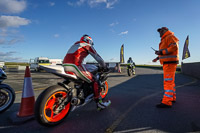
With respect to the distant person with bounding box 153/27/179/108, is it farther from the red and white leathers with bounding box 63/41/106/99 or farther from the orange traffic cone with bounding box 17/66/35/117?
the orange traffic cone with bounding box 17/66/35/117

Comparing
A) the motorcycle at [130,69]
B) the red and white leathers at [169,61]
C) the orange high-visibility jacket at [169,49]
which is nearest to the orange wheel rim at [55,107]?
the red and white leathers at [169,61]

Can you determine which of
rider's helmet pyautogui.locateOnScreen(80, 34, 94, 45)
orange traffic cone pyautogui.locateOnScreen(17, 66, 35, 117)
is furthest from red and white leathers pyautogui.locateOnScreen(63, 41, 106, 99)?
orange traffic cone pyautogui.locateOnScreen(17, 66, 35, 117)

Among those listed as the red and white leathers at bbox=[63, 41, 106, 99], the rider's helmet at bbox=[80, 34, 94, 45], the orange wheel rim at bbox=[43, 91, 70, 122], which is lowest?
the orange wheel rim at bbox=[43, 91, 70, 122]

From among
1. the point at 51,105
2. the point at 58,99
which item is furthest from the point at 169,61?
the point at 51,105

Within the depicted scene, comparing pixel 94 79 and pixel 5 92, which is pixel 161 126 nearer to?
pixel 94 79

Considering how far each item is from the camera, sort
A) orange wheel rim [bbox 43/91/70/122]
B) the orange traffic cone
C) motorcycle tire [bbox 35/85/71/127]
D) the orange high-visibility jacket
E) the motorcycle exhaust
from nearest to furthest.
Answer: motorcycle tire [bbox 35/85/71/127] < orange wheel rim [bbox 43/91/70/122] < the motorcycle exhaust < the orange traffic cone < the orange high-visibility jacket

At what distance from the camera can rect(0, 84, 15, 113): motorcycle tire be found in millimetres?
3069

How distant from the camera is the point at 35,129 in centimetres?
229

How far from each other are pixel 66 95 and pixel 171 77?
9.01ft

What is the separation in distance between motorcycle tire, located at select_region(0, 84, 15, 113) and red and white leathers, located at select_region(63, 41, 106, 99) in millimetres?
1652

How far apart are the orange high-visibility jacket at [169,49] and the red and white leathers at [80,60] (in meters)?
1.83

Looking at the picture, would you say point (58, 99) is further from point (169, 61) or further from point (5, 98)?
point (169, 61)

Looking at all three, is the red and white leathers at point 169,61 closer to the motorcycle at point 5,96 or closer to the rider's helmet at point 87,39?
the rider's helmet at point 87,39

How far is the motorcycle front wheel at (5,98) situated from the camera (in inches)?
121
